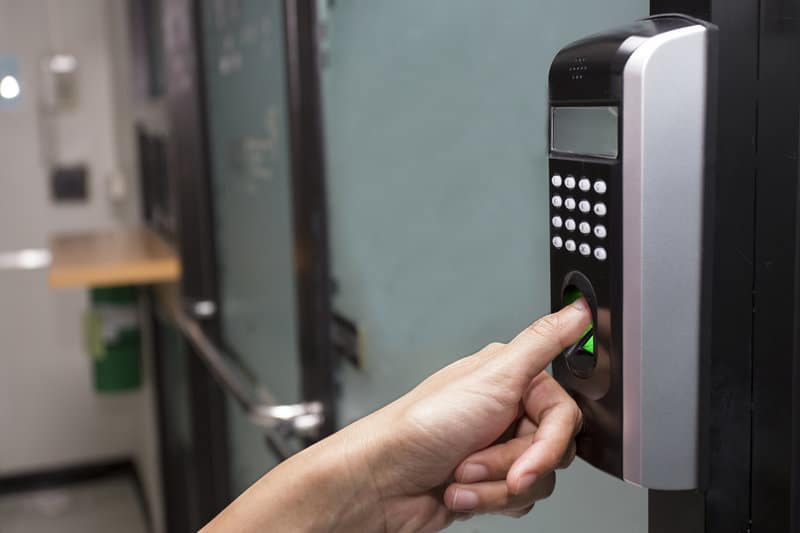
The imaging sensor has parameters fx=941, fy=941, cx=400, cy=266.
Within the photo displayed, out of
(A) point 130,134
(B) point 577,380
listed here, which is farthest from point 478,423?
(A) point 130,134

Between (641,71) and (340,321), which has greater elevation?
(641,71)

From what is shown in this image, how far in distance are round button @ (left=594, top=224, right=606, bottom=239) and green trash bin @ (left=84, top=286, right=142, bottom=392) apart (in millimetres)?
2681

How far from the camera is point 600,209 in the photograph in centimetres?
47

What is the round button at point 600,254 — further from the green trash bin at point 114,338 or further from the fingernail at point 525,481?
the green trash bin at point 114,338

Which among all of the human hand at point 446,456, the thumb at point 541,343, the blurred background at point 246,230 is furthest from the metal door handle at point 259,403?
the thumb at point 541,343

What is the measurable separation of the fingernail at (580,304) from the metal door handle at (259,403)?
2.61ft

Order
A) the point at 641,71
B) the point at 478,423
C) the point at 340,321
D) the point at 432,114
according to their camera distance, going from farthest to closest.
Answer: the point at 340,321
the point at 432,114
the point at 478,423
the point at 641,71

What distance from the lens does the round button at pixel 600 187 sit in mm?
469

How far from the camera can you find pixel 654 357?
466mm

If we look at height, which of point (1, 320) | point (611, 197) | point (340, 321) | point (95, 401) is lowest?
point (95, 401)

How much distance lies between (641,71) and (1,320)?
3206 millimetres

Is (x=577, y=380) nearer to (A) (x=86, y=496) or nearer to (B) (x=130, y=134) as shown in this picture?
(B) (x=130, y=134)

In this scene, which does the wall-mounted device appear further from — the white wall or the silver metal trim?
the white wall

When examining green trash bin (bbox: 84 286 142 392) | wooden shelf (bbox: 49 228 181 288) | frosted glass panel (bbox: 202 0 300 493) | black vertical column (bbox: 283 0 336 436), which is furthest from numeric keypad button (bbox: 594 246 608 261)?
green trash bin (bbox: 84 286 142 392)
